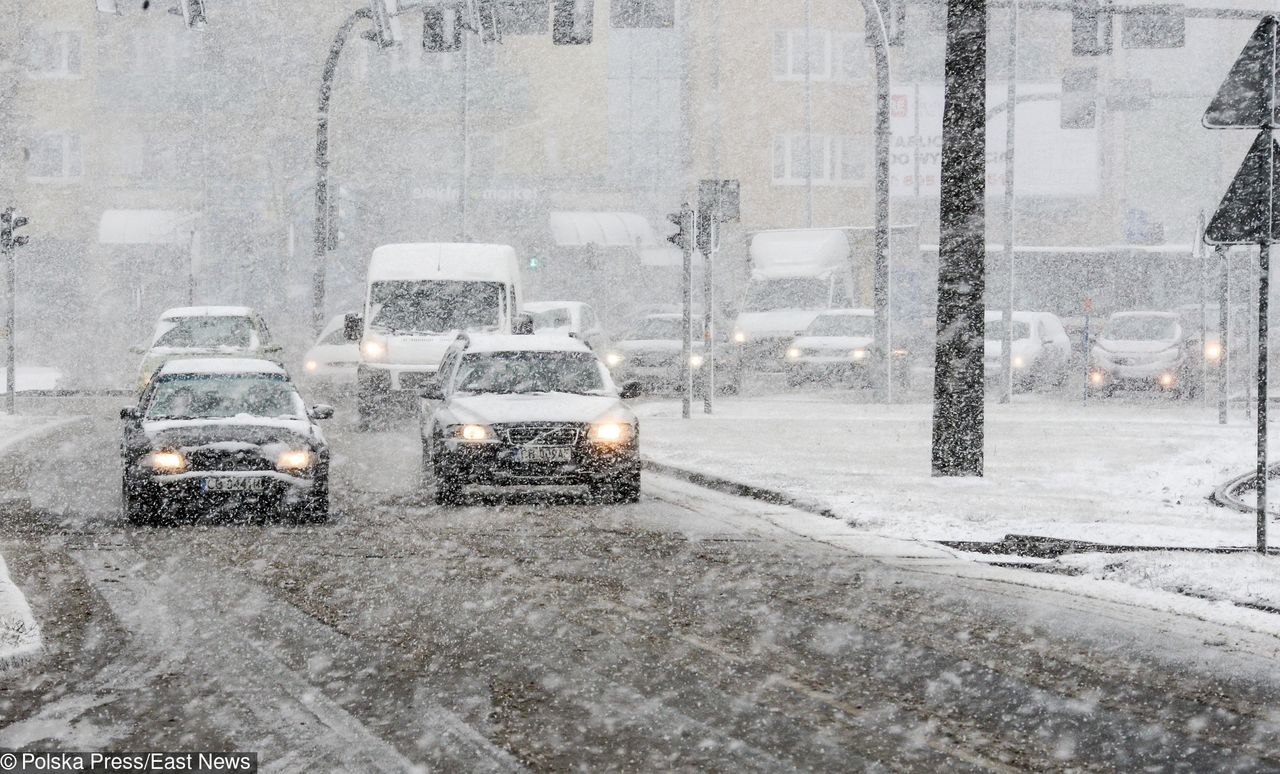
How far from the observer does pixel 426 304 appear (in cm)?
2602

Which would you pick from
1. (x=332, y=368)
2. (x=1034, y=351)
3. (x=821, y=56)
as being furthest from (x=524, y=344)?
(x=821, y=56)

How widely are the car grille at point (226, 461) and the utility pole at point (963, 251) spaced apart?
627 centimetres

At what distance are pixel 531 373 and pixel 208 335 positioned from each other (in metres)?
11.5

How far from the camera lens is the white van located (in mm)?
25328

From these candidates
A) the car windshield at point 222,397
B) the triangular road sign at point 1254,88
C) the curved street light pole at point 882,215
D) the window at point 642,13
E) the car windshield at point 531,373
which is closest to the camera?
the triangular road sign at point 1254,88

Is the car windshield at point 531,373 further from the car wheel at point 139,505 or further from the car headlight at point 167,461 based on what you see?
the car wheel at point 139,505

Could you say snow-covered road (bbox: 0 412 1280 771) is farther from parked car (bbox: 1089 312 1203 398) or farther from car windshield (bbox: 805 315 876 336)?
parked car (bbox: 1089 312 1203 398)

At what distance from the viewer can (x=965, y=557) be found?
39.1 feet

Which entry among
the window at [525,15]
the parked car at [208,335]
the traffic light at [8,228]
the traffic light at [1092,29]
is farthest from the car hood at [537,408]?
the traffic light at [8,228]

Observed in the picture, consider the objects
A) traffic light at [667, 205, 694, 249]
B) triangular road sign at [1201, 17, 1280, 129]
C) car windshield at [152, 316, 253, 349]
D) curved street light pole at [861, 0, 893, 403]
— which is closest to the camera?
triangular road sign at [1201, 17, 1280, 129]

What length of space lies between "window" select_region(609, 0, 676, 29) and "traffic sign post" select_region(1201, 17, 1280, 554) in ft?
40.6

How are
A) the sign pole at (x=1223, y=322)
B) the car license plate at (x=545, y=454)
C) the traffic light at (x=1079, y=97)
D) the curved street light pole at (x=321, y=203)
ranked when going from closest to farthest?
the car license plate at (x=545, y=454), the sign pole at (x=1223, y=322), the traffic light at (x=1079, y=97), the curved street light pole at (x=321, y=203)

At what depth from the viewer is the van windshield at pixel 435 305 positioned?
84.9 feet

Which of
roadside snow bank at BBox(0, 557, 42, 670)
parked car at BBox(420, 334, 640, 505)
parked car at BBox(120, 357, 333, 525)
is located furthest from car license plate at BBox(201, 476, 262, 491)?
roadside snow bank at BBox(0, 557, 42, 670)
